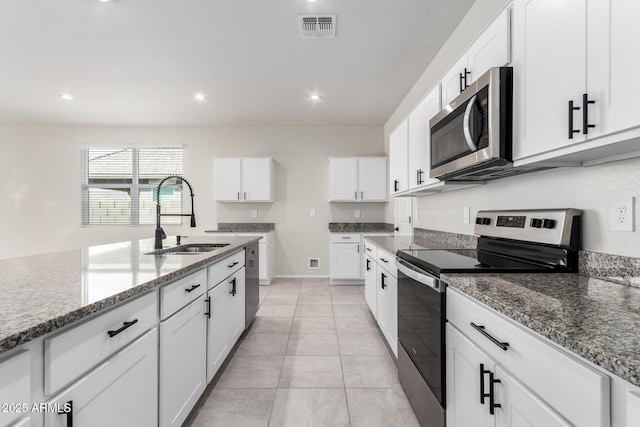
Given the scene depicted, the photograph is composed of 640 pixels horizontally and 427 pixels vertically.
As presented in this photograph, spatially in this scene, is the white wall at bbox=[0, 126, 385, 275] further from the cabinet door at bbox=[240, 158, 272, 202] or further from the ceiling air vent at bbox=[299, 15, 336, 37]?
the ceiling air vent at bbox=[299, 15, 336, 37]

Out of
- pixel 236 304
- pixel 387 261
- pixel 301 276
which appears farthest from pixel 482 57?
pixel 301 276

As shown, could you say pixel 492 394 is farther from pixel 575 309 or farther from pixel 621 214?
pixel 621 214

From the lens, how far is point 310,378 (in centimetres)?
216

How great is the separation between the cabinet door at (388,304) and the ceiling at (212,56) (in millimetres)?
2116

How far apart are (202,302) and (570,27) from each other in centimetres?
207

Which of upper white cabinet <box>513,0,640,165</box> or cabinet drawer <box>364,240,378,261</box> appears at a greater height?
upper white cabinet <box>513,0,640,165</box>

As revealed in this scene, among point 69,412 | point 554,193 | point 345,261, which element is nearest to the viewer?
point 69,412

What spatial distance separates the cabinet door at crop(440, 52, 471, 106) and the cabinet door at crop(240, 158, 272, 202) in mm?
3434

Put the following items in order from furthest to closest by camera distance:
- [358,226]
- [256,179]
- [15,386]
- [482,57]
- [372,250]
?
[358,226]
[256,179]
[372,250]
[482,57]
[15,386]

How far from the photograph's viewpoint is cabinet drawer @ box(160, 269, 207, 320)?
1370mm

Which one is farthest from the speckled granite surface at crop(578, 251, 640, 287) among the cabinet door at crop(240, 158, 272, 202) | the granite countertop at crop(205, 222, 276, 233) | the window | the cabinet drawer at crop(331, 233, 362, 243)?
the window

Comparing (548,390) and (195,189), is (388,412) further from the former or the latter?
(195,189)

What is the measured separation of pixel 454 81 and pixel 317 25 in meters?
1.33

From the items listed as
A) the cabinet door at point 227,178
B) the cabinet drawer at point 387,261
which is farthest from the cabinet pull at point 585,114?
the cabinet door at point 227,178
